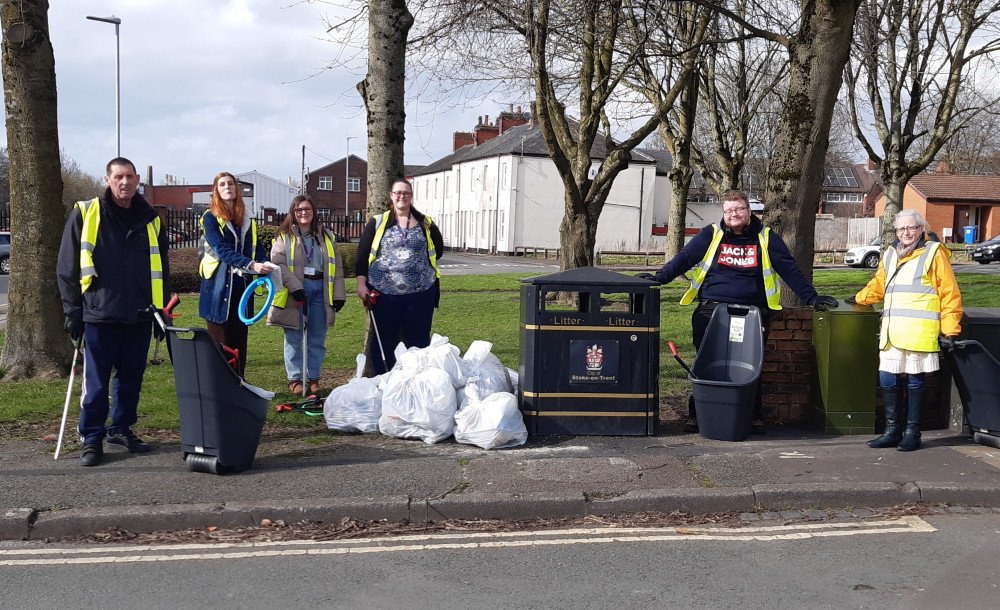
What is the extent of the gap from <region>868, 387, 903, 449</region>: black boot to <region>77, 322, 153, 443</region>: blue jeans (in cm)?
514

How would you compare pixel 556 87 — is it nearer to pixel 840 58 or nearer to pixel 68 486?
pixel 840 58

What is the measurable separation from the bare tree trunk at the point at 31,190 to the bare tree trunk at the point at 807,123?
6392 mm

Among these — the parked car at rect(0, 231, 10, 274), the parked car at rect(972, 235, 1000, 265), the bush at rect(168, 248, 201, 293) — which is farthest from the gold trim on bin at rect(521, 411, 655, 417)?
the parked car at rect(972, 235, 1000, 265)

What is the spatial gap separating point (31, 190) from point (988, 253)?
36569 mm

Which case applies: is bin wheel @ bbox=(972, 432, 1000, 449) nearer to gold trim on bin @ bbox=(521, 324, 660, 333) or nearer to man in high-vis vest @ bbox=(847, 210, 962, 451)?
man in high-vis vest @ bbox=(847, 210, 962, 451)

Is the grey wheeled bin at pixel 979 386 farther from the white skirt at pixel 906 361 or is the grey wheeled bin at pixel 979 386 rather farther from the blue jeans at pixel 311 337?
the blue jeans at pixel 311 337

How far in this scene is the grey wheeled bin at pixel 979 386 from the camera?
20.7ft

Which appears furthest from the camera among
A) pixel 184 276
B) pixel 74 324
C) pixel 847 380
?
pixel 184 276

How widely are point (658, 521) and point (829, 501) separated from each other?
42.8 inches

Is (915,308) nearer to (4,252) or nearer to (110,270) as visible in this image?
(110,270)

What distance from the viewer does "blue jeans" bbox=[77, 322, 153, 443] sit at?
5812mm

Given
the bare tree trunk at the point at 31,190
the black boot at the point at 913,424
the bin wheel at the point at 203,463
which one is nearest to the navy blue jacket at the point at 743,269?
the black boot at the point at 913,424

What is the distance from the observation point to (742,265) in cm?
682

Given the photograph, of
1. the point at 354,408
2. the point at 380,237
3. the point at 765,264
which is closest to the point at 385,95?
the point at 380,237
